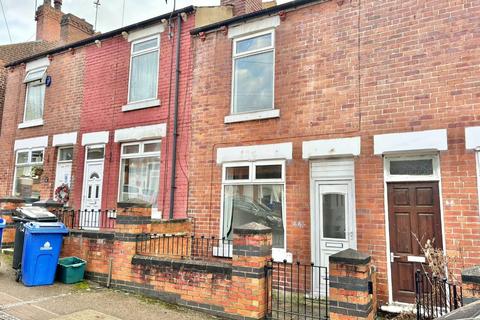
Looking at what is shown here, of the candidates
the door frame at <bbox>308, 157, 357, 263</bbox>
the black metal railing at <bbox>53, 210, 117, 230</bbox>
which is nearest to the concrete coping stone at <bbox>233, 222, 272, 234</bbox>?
the door frame at <bbox>308, 157, 357, 263</bbox>

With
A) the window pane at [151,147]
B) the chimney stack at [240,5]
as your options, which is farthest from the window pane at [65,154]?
the chimney stack at [240,5]

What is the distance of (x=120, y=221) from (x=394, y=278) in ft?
16.2

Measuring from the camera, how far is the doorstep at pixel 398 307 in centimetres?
575

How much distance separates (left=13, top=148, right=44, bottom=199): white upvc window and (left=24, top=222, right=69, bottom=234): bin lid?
5.21 m

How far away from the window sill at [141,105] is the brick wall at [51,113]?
203 centimetres

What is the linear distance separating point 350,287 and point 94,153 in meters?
8.56

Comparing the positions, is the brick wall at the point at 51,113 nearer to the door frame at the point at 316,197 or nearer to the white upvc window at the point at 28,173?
the white upvc window at the point at 28,173

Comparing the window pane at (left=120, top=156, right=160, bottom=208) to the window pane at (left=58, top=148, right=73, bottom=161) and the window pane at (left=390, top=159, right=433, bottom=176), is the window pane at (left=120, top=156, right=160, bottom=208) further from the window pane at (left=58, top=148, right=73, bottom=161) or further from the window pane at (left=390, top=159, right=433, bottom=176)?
the window pane at (left=390, top=159, right=433, bottom=176)

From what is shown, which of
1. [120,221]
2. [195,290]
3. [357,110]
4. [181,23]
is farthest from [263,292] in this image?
[181,23]

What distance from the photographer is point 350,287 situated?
14.8 feet

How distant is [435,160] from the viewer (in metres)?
6.14

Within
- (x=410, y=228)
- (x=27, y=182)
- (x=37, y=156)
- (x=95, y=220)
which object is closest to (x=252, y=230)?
(x=410, y=228)

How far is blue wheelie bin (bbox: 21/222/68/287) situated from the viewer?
6.61 m

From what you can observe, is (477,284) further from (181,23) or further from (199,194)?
(181,23)
